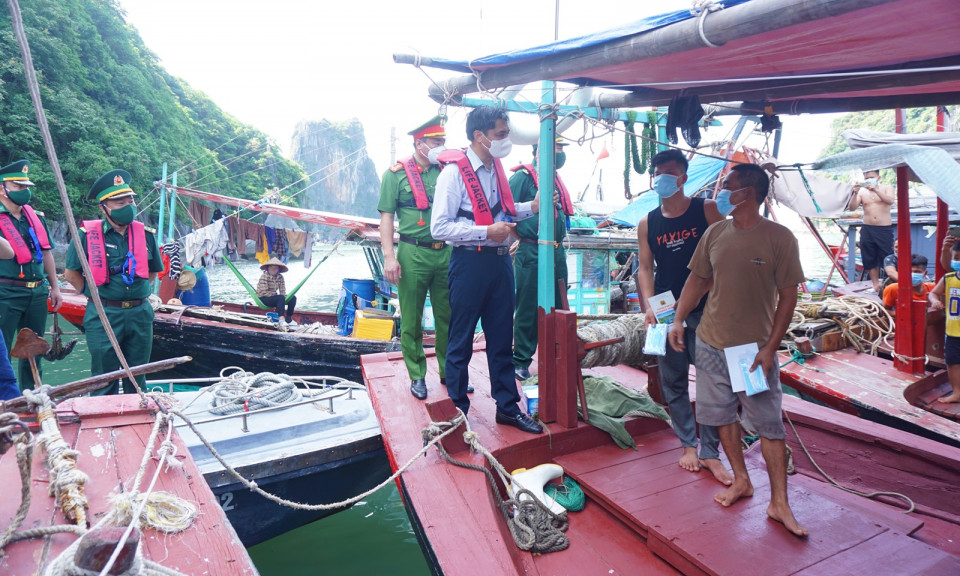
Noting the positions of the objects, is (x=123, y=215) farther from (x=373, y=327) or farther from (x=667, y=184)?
(x=667, y=184)

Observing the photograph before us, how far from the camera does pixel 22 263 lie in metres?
4.70

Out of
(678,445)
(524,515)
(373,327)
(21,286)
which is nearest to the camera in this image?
(524,515)

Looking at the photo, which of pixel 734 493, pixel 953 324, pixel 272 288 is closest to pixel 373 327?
pixel 272 288

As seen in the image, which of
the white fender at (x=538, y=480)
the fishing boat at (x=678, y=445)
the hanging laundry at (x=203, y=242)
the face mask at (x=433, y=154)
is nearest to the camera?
the fishing boat at (x=678, y=445)

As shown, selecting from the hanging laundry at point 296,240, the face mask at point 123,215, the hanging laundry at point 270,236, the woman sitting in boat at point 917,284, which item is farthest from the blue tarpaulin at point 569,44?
the hanging laundry at point 296,240

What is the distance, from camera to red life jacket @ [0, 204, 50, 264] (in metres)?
4.61

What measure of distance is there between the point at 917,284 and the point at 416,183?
6.45 meters

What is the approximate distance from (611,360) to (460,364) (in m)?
1.16

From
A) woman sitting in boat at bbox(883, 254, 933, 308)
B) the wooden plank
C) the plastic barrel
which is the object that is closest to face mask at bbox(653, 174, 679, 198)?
the wooden plank

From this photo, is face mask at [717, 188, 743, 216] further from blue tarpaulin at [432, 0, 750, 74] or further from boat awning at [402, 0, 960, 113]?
blue tarpaulin at [432, 0, 750, 74]

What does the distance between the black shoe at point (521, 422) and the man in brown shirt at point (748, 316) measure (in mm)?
938

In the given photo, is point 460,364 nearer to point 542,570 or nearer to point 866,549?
point 542,570

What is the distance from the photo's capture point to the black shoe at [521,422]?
10.2 ft

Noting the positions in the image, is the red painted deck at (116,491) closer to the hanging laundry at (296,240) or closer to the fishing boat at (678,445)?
the fishing boat at (678,445)
